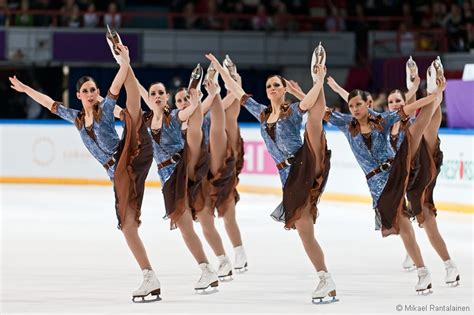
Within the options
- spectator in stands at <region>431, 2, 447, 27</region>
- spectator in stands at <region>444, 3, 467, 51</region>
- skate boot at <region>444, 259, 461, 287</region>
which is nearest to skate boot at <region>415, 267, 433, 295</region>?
skate boot at <region>444, 259, 461, 287</region>

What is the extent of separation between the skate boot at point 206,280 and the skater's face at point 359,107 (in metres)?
1.59

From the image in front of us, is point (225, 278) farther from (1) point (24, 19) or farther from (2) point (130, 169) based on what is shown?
(1) point (24, 19)

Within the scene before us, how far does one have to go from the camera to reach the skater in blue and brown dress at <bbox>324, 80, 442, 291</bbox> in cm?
833

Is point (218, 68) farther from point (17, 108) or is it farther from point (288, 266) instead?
point (17, 108)

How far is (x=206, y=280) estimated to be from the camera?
8391 millimetres

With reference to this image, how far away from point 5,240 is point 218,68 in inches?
164

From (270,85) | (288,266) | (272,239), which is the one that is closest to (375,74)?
(272,239)

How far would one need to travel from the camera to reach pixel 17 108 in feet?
79.7

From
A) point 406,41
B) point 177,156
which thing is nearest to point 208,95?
point 177,156

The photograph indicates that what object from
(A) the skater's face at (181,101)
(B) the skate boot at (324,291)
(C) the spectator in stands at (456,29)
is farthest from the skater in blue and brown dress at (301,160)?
(C) the spectator in stands at (456,29)

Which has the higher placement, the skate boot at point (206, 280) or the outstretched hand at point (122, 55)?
the outstretched hand at point (122, 55)

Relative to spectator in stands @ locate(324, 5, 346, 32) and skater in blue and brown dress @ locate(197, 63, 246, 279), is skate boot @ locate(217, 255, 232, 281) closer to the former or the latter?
skater in blue and brown dress @ locate(197, 63, 246, 279)

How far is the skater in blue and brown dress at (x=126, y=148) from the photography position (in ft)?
26.0

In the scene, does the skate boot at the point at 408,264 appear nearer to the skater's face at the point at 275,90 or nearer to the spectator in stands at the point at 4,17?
the skater's face at the point at 275,90
